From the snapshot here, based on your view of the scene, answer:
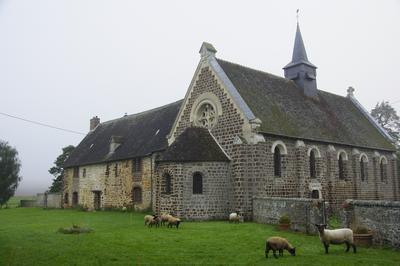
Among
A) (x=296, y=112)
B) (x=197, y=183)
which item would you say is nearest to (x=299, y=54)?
(x=296, y=112)

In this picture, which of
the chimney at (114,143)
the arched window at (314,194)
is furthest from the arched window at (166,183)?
the chimney at (114,143)

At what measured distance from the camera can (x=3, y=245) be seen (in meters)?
13.7

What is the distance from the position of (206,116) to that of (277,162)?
19.1 feet

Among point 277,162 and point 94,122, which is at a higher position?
point 94,122

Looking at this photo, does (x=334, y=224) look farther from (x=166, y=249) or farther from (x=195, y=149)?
(x=166, y=249)

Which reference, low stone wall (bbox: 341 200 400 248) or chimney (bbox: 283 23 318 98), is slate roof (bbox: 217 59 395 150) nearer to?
chimney (bbox: 283 23 318 98)

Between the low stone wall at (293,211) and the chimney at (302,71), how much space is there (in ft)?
47.4

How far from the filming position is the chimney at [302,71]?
32.3 meters

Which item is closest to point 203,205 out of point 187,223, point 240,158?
point 187,223

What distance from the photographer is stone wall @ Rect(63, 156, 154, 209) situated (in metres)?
30.3

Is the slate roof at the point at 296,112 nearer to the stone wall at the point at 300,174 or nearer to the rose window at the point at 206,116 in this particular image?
the stone wall at the point at 300,174

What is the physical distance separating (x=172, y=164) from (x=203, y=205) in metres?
3.07

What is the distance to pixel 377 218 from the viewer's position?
14016 mm

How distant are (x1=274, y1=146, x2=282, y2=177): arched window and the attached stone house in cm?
6
